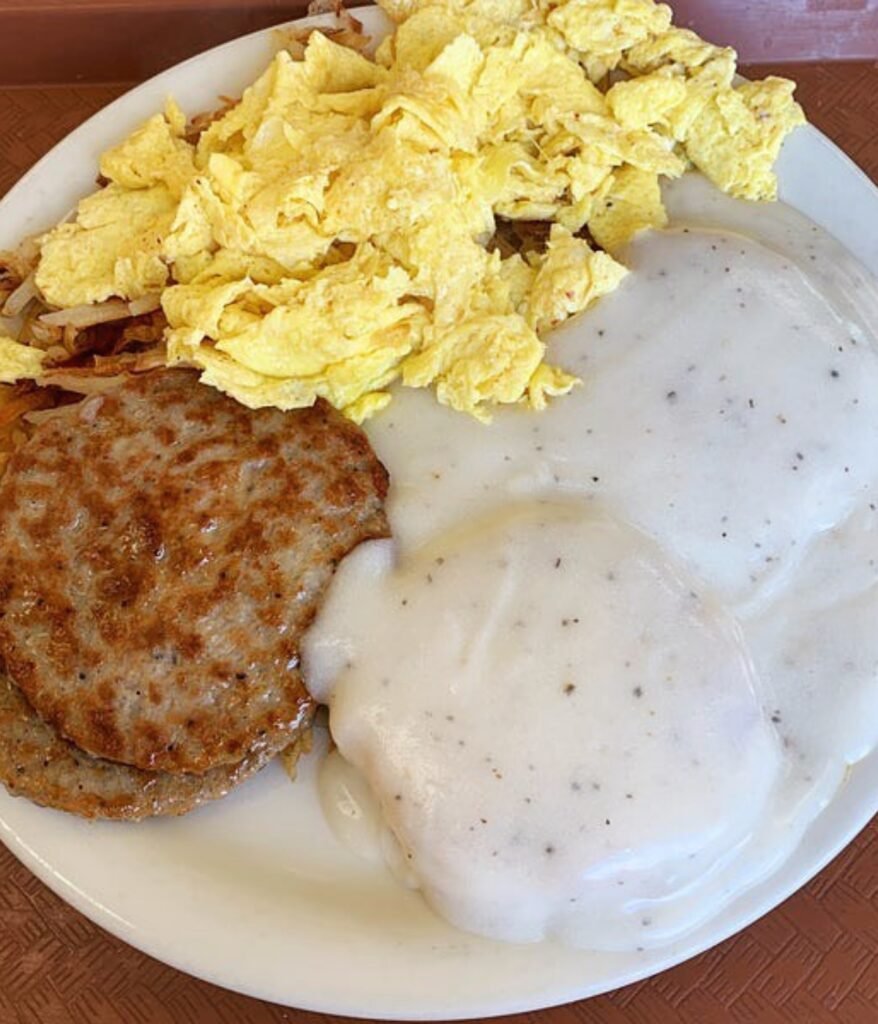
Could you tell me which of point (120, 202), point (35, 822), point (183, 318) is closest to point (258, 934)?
point (35, 822)

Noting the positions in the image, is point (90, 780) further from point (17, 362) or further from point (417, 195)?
point (417, 195)

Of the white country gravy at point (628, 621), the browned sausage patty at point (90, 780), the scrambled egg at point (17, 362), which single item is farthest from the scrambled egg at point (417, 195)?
the browned sausage patty at point (90, 780)

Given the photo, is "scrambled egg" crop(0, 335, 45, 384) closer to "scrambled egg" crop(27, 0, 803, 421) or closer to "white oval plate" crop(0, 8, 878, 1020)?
"scrambled egg" crop(27, 0, 803, 421)

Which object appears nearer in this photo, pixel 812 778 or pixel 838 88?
pixel 812 778

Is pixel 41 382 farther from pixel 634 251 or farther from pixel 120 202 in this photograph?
pixel 634 251

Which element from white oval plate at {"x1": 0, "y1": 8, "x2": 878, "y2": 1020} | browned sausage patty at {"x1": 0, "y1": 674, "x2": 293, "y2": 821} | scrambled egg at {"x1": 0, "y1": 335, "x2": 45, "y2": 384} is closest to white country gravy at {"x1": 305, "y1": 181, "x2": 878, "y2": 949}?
white oval plate at {"x1": 0, "y1": 8, "x2": 878, "y2": 1020}

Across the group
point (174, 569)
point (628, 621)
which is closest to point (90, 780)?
point (174, 569)
